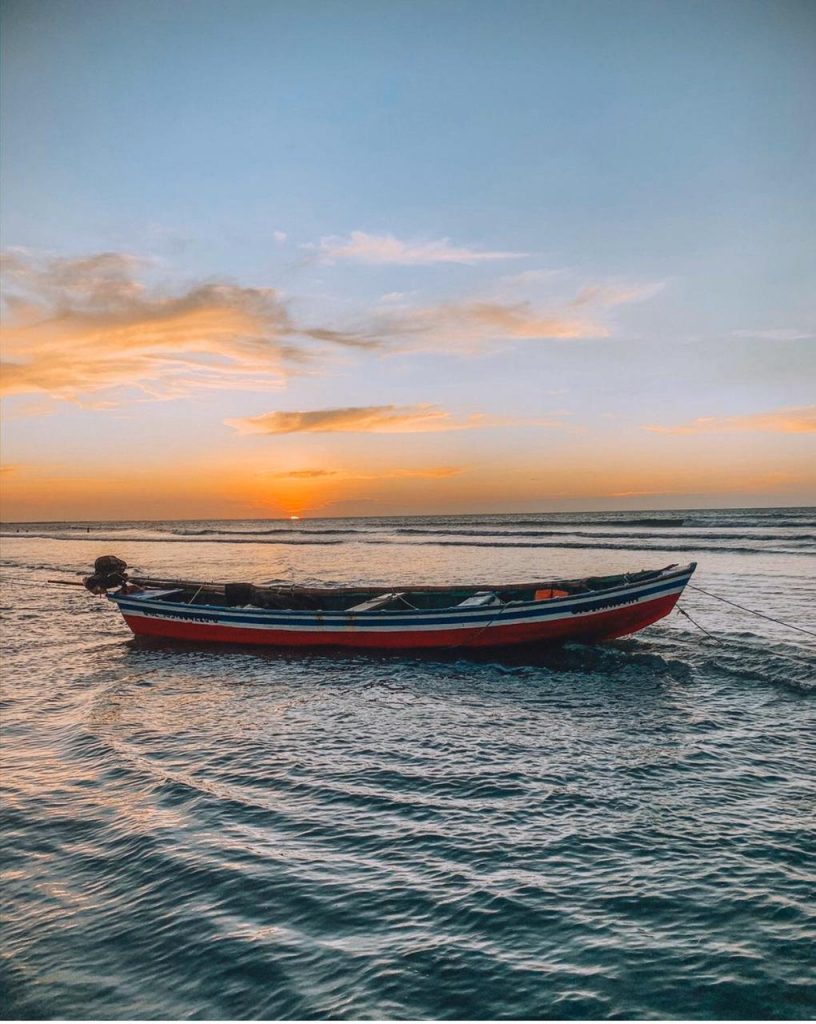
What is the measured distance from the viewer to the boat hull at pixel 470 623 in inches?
742

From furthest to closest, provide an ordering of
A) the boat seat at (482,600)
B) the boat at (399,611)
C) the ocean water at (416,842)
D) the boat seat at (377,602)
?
the boat seat at (377,602), the boat seat at (482,600), the boat at (399,611), the ocean water at (416,842)

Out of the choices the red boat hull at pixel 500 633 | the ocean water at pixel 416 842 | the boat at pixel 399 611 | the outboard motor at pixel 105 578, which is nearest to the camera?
the ocean water at pixel 416 842

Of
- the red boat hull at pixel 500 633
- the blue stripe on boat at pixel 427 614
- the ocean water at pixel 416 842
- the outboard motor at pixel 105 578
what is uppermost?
the outboard motor at pixel 105 578

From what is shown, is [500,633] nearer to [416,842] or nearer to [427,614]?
[427,614]

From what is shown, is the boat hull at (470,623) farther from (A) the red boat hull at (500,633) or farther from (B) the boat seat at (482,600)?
(B) the boat seat at (482,600)

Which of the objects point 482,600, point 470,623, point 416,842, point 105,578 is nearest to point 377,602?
point 482,600

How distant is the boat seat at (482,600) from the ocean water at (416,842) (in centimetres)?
253

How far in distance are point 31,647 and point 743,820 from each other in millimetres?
21231

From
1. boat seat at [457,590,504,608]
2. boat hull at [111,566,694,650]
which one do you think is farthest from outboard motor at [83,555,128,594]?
boat seat at [457,590,504,608]

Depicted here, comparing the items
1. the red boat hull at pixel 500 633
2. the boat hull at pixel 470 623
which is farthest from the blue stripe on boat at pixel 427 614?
the red boat hull at pixel 500 633

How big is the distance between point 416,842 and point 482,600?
1263 cm

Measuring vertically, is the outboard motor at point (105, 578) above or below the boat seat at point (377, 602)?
above

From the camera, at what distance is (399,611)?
65.8 ft

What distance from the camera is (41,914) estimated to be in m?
7.14
